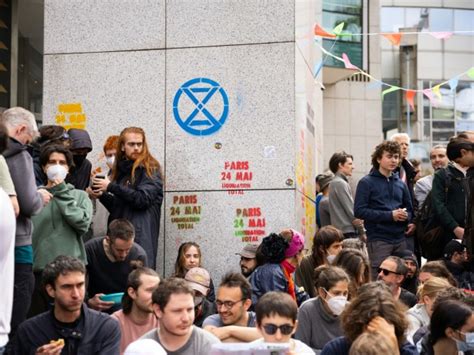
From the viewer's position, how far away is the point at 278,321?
24.4 ft

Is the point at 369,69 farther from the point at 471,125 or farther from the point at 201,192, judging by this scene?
the point at 201,192

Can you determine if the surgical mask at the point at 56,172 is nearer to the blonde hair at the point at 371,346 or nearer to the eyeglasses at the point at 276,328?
the eyeglasses at the point at 276,328

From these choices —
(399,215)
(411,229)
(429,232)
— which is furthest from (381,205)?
(429,232)

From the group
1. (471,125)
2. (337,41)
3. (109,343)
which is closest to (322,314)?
(109,343)

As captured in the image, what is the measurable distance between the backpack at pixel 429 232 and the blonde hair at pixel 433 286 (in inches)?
88.9

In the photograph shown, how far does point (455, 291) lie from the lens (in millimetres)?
9094

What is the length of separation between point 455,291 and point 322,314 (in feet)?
3.65

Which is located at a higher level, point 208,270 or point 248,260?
point 248,260

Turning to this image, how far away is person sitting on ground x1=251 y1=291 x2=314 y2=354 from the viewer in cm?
739

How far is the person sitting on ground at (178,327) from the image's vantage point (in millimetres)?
7621

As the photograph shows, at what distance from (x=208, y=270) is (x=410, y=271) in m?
2.13

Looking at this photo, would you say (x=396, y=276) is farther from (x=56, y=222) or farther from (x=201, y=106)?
(x=56, y=222)

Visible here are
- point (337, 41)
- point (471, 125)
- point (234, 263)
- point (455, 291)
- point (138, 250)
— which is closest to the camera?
point (455, 291)

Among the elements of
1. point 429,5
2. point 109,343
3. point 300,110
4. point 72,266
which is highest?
point 429,5
